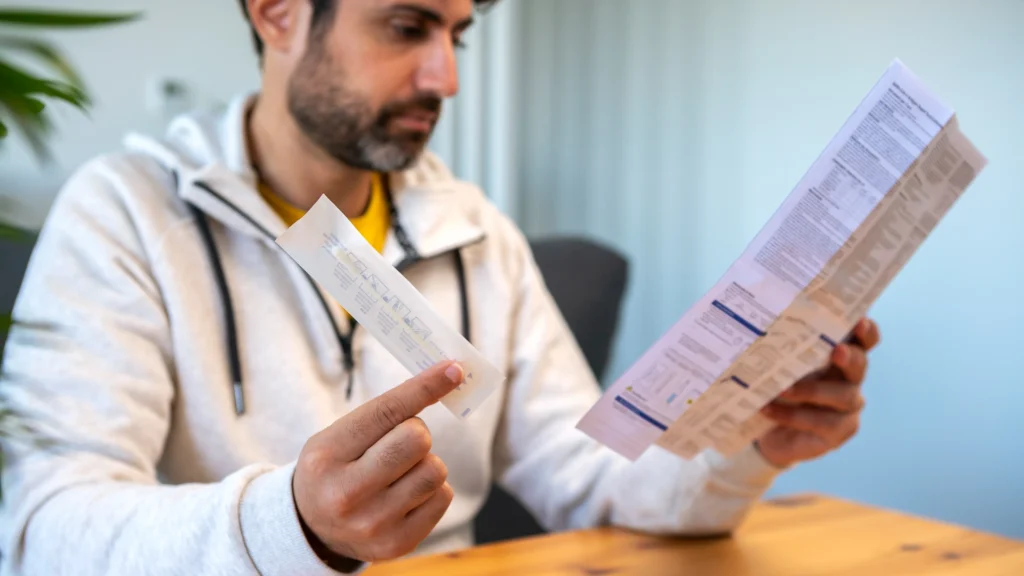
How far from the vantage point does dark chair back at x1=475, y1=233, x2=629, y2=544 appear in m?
1.56

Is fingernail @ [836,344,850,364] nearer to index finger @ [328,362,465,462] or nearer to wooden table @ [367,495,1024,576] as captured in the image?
wooden table @ [367,495,1024,576]

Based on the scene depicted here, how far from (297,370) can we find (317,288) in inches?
3.9

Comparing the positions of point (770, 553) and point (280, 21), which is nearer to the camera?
point (770, 553)

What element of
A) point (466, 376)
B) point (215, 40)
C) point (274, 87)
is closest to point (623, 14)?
point (215, 40)

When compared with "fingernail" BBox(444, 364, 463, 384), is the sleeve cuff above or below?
below

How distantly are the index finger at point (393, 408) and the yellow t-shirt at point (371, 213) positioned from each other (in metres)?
0.55

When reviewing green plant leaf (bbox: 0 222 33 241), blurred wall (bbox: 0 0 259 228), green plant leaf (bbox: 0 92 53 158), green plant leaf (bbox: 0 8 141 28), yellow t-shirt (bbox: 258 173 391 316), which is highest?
green plant leaf (bbox: 0 8 141 28)

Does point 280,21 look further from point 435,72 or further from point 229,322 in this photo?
point 229,322

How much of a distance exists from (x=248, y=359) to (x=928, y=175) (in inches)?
27.6

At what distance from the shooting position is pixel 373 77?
1142 mm

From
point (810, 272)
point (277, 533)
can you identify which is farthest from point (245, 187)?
point (810, 272)

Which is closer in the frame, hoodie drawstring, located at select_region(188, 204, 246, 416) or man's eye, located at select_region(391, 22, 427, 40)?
hoodie drawstring, located at select_region(188, 204, 246, 416)

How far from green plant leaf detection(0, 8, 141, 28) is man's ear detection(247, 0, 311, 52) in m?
0.87

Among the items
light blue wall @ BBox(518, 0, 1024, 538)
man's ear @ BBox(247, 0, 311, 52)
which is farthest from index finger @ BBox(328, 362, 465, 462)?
light blue wall @ BBox(518, 0, 1024, 538)
